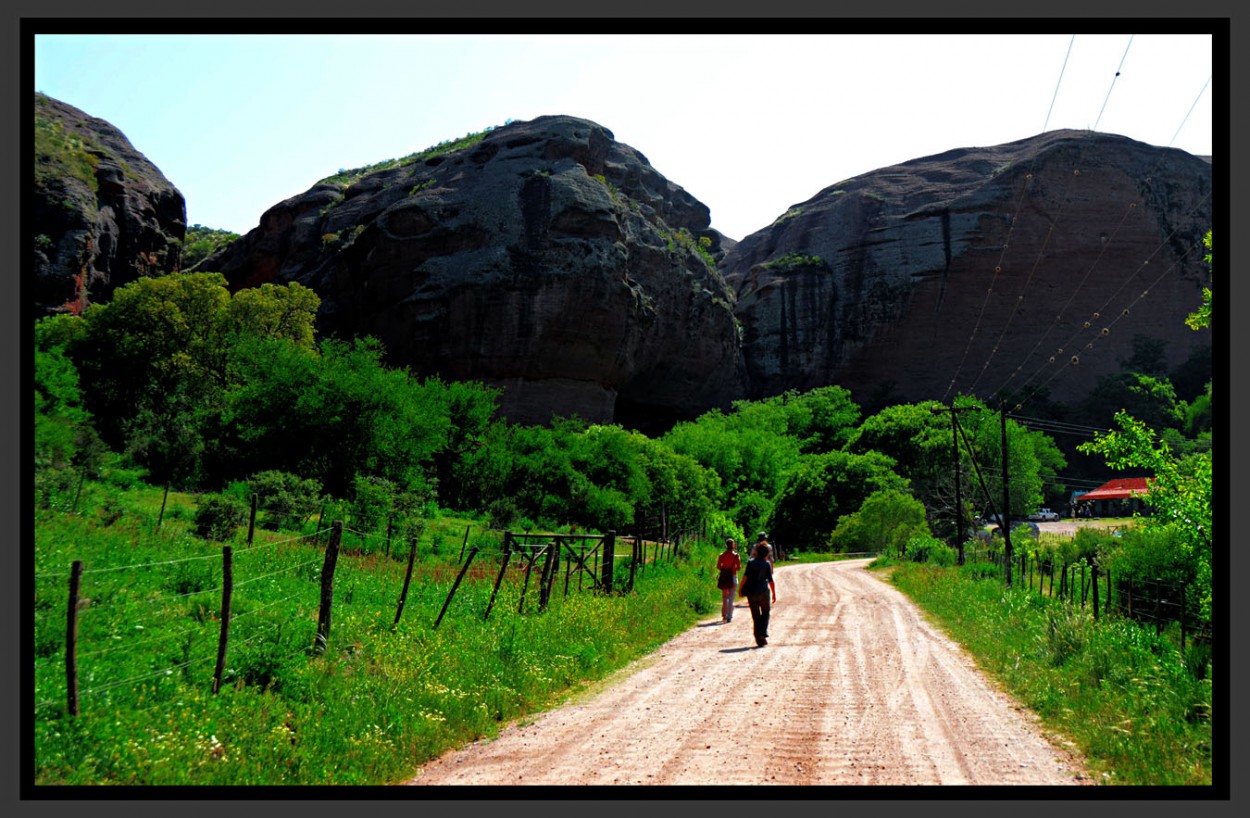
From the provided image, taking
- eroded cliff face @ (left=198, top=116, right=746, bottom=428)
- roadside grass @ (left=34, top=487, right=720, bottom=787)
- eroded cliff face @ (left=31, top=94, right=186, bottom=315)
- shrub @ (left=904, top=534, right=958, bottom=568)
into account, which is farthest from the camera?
eroded cliff face @ (left=198, top=116, right=746, bottom=428)

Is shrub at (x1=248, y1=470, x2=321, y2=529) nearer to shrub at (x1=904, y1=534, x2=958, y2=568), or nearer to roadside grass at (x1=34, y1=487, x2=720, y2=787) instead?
roadside grass at (x1=34, y1=487, x2=720, y2=787)

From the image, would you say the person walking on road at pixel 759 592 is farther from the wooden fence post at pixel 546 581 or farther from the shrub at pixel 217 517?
the shrub at pixel 217 517

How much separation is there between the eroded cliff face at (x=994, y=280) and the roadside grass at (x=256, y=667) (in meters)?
74.8

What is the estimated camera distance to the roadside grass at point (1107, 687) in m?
6.57

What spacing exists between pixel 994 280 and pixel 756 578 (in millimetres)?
76012

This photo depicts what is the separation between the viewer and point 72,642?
527cm

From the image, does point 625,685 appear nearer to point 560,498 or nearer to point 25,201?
point 25,201

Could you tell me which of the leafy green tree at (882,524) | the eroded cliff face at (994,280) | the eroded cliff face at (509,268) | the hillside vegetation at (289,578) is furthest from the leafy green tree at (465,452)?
the eroded cliff face at (994,280)

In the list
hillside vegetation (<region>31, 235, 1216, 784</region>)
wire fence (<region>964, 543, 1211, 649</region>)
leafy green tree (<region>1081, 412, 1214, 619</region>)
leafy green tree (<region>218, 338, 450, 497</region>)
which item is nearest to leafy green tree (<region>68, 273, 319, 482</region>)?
hillside vegetation (<region>31, 235, 1216, 784</region>)

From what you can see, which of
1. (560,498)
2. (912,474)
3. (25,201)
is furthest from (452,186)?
(25,201)

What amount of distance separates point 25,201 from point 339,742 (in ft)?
15.0

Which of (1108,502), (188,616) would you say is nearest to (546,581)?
(188,616)

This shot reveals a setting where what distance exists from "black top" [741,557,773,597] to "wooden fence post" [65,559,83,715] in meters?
10.3

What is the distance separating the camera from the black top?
13.8m
